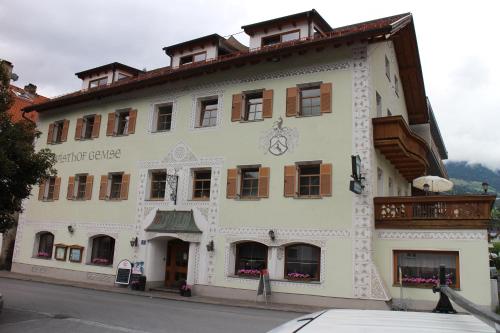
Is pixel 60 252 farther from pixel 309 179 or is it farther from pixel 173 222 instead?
pixel 309 179

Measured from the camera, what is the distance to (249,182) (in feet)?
64.5

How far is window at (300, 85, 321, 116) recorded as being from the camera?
18.8 meters

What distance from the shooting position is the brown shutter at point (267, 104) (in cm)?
1942

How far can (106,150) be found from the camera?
2423cm

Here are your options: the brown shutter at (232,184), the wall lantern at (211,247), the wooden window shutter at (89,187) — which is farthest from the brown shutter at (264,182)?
the wooden window shutter at (89,187)

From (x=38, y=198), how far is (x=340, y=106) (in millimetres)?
18465

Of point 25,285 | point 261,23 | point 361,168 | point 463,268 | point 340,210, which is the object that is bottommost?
point 25,285

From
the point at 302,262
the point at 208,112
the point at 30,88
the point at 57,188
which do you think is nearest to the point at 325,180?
the point at 302,262

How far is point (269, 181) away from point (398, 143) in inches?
205

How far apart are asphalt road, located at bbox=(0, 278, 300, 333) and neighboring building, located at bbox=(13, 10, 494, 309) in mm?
2908

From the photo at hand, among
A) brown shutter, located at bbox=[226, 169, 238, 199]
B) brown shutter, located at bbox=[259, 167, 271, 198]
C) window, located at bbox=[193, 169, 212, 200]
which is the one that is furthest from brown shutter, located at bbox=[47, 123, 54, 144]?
brown shutter, located at bbox=[259, 167, 271, 198]

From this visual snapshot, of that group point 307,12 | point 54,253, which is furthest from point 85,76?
point 307,12

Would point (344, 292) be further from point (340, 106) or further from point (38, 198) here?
point (38, 198)

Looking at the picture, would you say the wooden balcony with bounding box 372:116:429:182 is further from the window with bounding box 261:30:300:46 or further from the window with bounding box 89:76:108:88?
the window with bounding box 89:76:108:88
